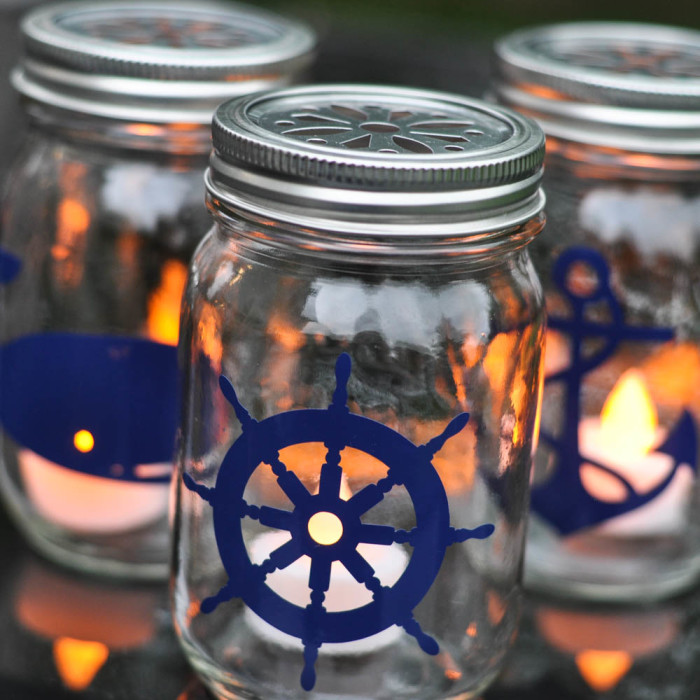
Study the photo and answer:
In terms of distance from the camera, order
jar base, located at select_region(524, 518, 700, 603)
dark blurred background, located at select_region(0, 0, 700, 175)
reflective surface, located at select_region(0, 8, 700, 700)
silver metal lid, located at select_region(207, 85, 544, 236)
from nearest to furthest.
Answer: silver metal lid, located at select_region(207, 85, 544, 236) < reflective surface, located at select_region(0, 8, 700, 700) < jar base, located at select_region(524, 518, 700, 603) < dark blurred background, located at select_region(0, 0, 700, 175)

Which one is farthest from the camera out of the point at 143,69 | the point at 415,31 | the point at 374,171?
the point at 415,31

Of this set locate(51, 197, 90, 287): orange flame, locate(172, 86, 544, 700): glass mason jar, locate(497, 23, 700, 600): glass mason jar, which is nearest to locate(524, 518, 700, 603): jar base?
locate(497, 23, 700, 600): glass mason jar

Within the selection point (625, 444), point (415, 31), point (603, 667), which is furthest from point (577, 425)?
point (415, 31)

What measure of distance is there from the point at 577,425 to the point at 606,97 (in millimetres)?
198

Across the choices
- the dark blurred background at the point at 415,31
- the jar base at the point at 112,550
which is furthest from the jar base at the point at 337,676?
the dark blurred background at the point at 415,31

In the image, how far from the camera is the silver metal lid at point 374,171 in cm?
51

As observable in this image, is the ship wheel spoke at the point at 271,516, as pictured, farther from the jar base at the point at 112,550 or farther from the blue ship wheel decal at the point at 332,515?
the jar base at the point at 112,550

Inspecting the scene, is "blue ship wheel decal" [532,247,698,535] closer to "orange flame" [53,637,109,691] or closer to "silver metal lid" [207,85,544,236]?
"silver metal lid" [207,85,544,236]

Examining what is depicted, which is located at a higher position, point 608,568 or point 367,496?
point 367,496

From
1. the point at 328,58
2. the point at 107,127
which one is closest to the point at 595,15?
the point at 328,58

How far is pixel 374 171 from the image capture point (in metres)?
0.50

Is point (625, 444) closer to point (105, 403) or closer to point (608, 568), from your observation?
point (608, 568)

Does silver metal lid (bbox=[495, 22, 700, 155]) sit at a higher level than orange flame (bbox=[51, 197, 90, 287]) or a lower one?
higher

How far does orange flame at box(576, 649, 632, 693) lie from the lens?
0.67 metres
